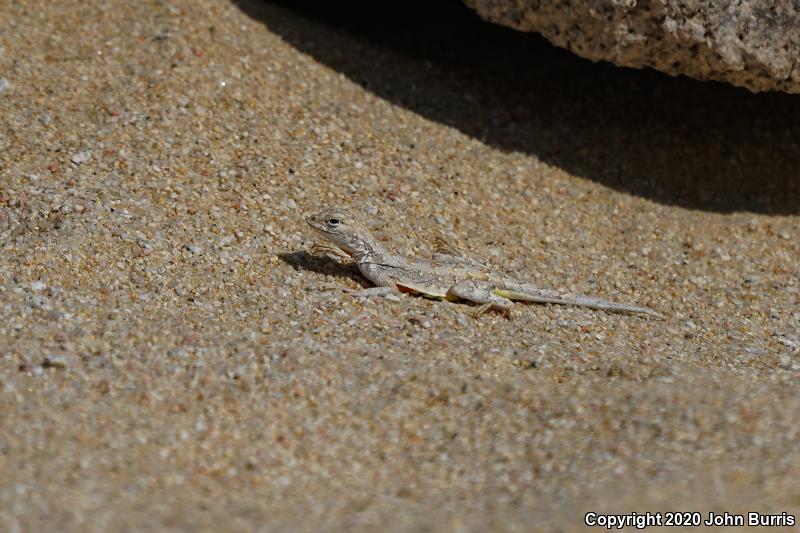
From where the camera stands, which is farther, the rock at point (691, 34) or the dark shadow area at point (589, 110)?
the dark shadow area at point (589, 110)

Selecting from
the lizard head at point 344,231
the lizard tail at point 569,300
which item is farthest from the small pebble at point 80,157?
the lizard tail at point 569,300

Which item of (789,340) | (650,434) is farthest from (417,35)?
(650,434)

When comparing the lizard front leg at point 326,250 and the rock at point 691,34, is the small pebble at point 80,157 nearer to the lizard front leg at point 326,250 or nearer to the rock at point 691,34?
the lizard front leg at point 326,250

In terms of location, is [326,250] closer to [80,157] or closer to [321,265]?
[321,265]

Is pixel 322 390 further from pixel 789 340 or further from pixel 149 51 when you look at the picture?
pixel 149 51

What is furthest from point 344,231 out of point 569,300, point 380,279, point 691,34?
point 691,34

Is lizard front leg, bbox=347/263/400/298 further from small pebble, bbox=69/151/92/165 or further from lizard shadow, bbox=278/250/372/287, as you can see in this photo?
small pebble, bbox=69/151/92/165

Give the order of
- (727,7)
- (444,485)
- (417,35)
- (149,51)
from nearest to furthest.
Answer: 1. (444,485)
2. (727,7)
3. (149,51)
4. (417,35)

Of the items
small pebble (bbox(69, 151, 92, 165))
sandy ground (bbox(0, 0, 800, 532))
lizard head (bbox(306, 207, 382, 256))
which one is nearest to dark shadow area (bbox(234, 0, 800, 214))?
sandy ground (bbox(0, 0, 800, 532))
